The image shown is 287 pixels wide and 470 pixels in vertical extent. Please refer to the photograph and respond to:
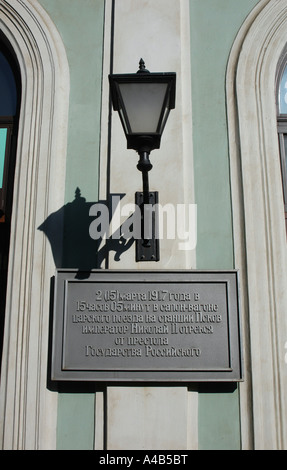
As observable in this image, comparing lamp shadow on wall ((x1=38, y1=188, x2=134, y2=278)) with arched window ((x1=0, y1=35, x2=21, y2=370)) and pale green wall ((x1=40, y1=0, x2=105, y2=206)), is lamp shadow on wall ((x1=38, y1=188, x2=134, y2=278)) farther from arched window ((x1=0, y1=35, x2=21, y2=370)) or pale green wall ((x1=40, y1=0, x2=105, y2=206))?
arched window ((x1=0, y1=35, x2=21, y2=370))

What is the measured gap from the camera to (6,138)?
17.6 feet

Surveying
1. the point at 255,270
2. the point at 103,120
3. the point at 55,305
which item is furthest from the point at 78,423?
the point at 103,120

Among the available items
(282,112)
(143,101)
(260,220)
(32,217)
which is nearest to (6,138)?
(32,217)

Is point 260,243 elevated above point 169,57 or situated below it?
below

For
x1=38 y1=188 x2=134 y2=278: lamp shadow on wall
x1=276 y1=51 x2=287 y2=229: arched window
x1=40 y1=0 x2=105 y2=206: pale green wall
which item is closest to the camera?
x1=38 y1=188 x2=134 y2=278: lamp shadow on wall

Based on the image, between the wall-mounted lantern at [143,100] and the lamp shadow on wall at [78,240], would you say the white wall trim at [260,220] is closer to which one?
the lamp shadow on wall at [78,240]

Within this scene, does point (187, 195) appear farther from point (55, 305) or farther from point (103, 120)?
point (55, 305)

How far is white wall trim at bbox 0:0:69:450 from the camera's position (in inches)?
171

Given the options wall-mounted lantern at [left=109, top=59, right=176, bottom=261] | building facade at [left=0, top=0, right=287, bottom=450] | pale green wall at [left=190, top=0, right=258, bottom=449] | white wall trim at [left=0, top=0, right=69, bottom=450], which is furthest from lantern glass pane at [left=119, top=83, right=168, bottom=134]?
white wall trim at [left=0, top=0, right=69, bottom=450]

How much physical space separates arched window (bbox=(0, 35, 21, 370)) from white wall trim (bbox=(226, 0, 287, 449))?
2203 millimetres

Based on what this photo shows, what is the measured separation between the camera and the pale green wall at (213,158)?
4.36 meters

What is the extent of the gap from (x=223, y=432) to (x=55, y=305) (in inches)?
70.3

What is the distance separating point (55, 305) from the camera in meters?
4.46

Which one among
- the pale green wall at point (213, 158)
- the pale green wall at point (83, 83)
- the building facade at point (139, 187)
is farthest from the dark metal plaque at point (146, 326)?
the pale green wall at point (83, 83)
